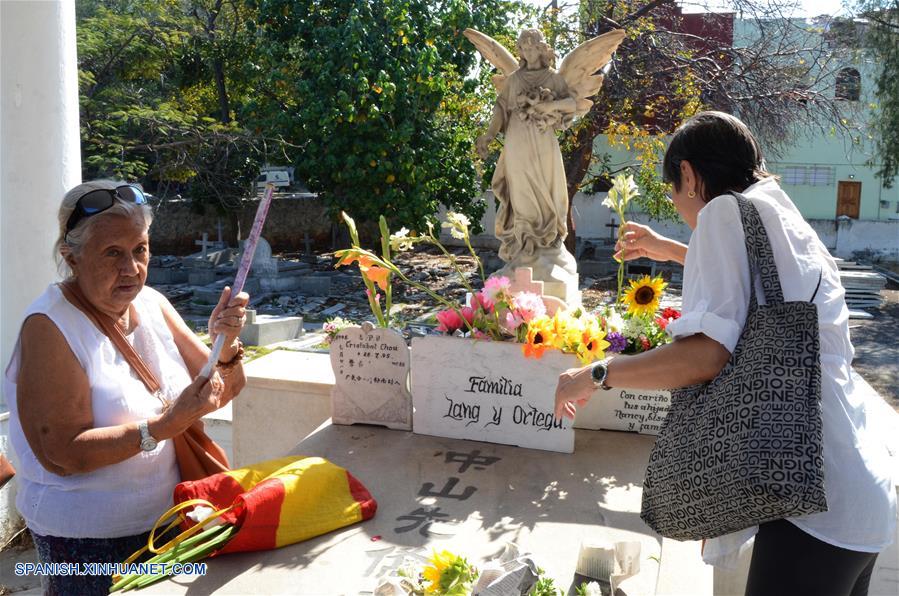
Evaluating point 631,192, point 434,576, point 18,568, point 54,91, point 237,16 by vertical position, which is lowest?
point 18,568

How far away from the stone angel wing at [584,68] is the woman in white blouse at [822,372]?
376cm

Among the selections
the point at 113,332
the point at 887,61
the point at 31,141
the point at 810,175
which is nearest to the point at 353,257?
the point at 113,332

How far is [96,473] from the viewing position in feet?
6.21

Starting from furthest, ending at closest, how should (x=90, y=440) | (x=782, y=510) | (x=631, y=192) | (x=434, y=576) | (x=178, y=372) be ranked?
(x=631, y=192) → (x=178, y=372) → (x=90, y=440) → (x=434, y=576) → (x=782, y=510)

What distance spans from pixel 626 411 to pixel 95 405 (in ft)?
5.69

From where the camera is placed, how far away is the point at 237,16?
1625 centimetres

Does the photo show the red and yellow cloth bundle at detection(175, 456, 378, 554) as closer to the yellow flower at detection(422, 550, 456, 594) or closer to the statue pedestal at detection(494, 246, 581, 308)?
the yellow flower at detection(422, 550, 456, 594)

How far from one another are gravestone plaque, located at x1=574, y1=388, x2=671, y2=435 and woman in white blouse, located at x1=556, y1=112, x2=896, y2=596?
1216mm

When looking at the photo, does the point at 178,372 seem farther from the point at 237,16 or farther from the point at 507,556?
the point at 237,16

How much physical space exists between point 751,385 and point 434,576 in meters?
0.70

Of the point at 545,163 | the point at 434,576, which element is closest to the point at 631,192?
the point at 434,576

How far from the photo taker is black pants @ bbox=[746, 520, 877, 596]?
1438 millimetres

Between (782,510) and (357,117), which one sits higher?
(357,117)

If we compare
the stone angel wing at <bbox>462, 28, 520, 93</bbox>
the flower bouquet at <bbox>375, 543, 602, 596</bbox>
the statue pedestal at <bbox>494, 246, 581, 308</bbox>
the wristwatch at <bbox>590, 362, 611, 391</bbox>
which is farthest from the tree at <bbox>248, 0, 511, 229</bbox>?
the flower bouquet at <bbox>375, 543, 602, 596</bbox>
